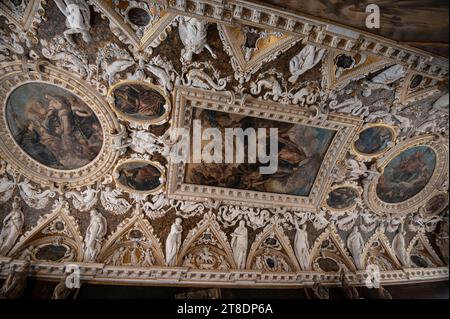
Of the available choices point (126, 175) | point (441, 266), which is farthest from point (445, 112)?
point (126, 175)

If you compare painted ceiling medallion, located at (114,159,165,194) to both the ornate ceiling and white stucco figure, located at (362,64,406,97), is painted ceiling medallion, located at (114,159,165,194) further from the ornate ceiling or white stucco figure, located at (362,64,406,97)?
white stucco figure, located at (362,64,406,97)

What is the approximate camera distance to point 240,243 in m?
7.62

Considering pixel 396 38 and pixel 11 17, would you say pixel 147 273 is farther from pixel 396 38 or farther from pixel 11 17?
pixel 396 38

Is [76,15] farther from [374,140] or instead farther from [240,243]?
[374,140]

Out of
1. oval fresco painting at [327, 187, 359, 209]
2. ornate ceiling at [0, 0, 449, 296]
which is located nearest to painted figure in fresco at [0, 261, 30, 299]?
ornate ceiling at [0, 0, 449, 296]

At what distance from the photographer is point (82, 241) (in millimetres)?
6668

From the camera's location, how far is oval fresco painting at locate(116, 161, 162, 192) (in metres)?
6.71

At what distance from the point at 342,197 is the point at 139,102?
8.03 meters

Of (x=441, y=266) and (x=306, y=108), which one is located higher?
(x=306, y=108)

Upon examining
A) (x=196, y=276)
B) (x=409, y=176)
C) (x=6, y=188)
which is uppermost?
(x=409, y=176)

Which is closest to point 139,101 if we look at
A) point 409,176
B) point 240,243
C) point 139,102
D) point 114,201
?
point 139,102
